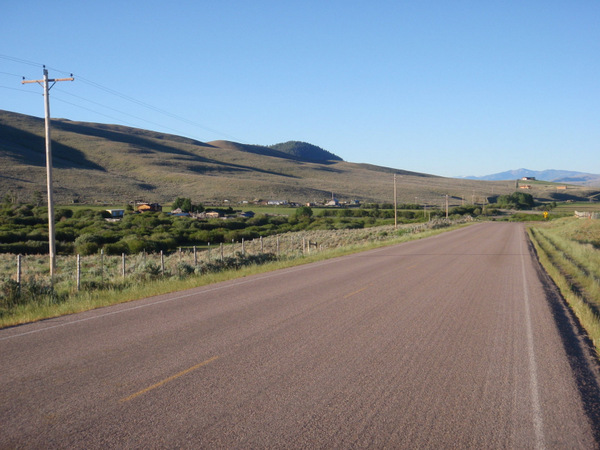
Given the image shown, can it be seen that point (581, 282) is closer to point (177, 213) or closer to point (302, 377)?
point (302, 377)

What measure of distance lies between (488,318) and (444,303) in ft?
5.23

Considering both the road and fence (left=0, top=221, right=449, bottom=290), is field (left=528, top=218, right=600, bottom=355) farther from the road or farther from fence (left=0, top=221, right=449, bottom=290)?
fence (left=0, top=221, right=449, bottom=290)

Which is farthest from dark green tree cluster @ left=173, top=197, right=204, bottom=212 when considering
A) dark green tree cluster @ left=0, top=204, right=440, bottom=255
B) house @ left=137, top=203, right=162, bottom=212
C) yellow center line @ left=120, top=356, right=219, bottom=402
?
yellow center line @ left=120, top=356, right=219, bottom=402

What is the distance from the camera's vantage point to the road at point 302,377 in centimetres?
495

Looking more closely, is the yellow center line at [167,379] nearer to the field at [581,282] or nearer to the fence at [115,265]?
the field at [581,282]

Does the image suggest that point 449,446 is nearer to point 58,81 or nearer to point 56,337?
point 56,337

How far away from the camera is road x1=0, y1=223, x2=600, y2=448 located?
195 inches

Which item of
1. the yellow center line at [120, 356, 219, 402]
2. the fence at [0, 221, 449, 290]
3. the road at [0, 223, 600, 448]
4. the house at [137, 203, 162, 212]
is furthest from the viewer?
the house at [137, 203, 162, 212]

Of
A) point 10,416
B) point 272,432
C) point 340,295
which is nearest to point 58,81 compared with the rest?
point 340,295

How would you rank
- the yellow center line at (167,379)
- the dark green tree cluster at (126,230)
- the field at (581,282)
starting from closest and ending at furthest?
the yellow center line at (167,379)
the field at (581,282)
the dark green tree cluster at (126,230)

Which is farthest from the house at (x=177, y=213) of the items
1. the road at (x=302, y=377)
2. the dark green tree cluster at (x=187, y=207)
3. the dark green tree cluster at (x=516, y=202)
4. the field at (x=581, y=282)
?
the dark green tree cluster at (x=516, y=202)

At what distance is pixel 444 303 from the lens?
38.9 ft

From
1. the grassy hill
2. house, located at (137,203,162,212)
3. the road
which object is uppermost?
the grassy hill

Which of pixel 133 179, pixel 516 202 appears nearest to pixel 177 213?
pixel 133 179
